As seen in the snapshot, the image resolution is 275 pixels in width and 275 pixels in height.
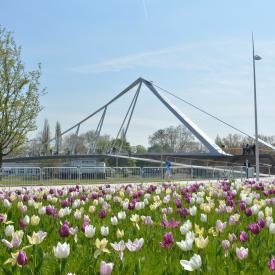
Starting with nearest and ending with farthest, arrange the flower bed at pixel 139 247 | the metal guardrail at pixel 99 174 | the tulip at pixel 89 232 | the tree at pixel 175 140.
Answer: the flower bed at pixel 139 247
the tulip at pixel 89 232
the metal guardrail at pixel 99 174
the tree at pixel 175 140

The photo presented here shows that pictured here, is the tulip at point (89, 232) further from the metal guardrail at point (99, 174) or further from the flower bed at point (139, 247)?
the metal guardrail at point (99, 174)

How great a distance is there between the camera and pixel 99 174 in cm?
3198

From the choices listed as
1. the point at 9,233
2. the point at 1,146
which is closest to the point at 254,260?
the point at 9,233

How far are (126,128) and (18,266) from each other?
3040 inches

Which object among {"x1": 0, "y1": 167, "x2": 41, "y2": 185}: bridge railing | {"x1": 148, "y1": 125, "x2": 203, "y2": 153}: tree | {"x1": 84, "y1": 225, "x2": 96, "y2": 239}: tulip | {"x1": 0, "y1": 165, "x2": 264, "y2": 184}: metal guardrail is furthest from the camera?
{"x1": 148, "y1": 125, "x2": 203, "y2": 153}: tree

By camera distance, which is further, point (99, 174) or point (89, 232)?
point (99, 174)

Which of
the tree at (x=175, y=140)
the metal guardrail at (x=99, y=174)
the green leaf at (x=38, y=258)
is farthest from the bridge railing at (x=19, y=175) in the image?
the tree at (x=175, y=140)

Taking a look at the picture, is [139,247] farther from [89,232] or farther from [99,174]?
[99,174]

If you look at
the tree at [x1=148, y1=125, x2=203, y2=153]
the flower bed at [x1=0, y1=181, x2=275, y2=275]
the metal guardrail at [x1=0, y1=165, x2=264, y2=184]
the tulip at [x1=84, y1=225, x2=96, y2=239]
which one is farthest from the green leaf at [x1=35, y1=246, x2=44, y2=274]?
the tree at [x1=148, y1=125, x2=203, y2=153]

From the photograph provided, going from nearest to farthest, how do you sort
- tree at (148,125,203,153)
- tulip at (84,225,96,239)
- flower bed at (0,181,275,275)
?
flower bed at (0,181,275,275) → tulip at (84,225,96,239) → tree at (148,125,203,153)

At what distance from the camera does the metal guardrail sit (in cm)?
2770

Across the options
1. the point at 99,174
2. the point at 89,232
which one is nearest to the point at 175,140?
the point at 99,174

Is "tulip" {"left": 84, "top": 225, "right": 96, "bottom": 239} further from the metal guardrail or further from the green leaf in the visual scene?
the metal guardrail

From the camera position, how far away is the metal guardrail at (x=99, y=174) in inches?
1091
